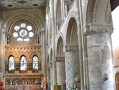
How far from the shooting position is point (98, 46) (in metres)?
11.7

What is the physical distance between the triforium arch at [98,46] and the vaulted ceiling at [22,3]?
23.0 metres

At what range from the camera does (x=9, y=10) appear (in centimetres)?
3644

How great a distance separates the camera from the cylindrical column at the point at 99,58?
1127cm

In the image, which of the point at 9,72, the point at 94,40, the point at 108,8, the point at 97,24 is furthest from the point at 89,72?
the point at 9,72

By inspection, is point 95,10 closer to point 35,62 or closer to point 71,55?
point 71,55

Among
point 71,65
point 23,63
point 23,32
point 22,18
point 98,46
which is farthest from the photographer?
point 23,32

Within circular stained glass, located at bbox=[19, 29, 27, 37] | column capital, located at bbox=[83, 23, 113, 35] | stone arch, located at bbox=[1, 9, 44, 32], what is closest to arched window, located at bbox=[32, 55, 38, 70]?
circular stained glass, located at bbox=[19, 29, 27, 37]

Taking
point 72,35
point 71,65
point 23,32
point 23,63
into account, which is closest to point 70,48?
point 72,35

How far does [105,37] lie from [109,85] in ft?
7.26

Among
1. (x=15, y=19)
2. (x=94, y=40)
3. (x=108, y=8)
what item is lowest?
(x=94, y=40)

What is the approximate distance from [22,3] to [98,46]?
24699mm

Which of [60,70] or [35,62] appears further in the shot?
[35,62]

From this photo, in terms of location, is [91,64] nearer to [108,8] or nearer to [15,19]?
[108,8]

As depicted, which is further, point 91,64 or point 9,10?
point 9,10
